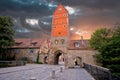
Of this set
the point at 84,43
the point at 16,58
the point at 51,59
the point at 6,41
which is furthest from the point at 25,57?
the point at 84,43

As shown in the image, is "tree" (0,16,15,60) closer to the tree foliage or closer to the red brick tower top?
the red brick tower top

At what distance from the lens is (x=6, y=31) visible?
4384 cm

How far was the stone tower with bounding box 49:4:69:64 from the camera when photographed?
50000 mm

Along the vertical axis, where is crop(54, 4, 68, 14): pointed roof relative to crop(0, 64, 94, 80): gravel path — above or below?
above

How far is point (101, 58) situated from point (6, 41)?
23368mm

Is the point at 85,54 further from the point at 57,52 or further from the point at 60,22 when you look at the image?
the point at 60,22

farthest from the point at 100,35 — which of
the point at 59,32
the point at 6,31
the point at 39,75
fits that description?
the point at 39,75

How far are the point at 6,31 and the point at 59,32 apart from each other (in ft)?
51.1

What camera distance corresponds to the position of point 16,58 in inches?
2245

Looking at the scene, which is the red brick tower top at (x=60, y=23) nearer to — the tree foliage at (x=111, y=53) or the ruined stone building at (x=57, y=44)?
the ruined stone building at (x=57, y=44)

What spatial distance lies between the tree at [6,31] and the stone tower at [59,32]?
500 inches

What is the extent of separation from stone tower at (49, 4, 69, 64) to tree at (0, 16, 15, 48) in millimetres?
12696

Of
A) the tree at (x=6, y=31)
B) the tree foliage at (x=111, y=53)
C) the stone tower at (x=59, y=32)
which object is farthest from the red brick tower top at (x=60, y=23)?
the tree foliage at (x=111, y=53)

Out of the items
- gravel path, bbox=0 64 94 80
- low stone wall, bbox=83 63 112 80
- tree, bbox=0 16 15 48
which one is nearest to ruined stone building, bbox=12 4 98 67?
tree, bbox=0 16 15 48
